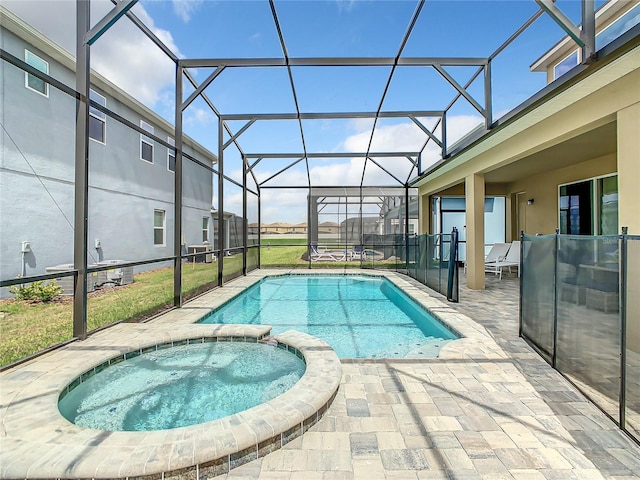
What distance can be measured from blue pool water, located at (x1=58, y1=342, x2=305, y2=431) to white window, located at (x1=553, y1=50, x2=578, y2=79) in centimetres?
854

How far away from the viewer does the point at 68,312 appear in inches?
212

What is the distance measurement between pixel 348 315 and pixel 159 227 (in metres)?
5.66

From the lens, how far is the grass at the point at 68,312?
415 cm

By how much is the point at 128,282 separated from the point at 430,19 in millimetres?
7635

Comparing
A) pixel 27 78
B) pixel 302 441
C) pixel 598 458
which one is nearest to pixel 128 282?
pixel 27 78

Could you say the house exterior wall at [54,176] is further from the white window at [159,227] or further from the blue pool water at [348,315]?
the blue pool water at [348,315]

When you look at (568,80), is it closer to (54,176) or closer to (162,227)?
(54,176)

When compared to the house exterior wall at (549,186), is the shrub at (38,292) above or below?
below

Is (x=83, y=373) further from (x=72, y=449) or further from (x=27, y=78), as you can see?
(x=27, y=78)

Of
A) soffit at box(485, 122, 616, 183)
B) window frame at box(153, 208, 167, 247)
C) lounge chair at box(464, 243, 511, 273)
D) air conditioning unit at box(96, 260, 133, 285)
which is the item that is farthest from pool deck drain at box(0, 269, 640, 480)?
lounge chair at box(464, 243, 511, 273)

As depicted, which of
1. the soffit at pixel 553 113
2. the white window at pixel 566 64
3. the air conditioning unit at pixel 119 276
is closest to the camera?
the soffit at pixel 553 113

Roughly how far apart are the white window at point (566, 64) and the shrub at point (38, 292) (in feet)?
35.6

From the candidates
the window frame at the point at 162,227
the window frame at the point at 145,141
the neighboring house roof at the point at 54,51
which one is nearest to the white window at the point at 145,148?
the window frame at the point at 145,141

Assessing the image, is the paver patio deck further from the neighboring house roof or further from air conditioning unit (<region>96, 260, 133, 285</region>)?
the neighboring house roof
